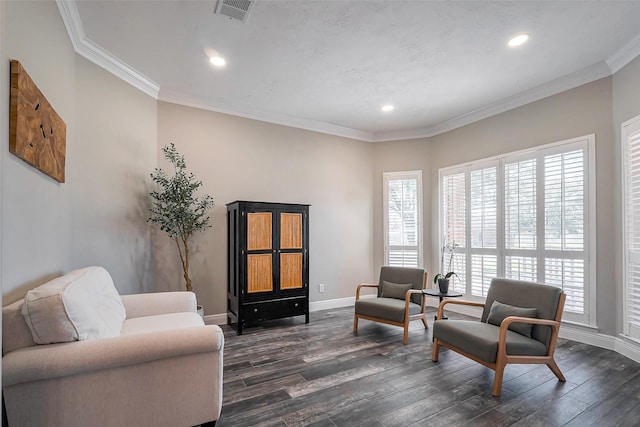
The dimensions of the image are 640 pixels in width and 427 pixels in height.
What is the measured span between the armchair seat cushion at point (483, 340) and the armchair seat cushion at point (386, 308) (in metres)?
0.71

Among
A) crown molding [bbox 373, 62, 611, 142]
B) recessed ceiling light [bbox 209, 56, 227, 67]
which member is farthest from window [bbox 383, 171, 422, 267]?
recessed ceiling light [bbox 209, 56, 227, 67]

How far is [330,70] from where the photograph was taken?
136 inches

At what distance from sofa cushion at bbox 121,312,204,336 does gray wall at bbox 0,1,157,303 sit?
692 mm

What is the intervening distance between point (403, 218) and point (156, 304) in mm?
4120

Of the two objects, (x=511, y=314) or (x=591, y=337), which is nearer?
(x=511, y=314)

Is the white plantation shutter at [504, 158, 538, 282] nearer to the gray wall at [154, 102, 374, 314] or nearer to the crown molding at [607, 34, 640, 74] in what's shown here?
the crown molding at [607, 34, 640, 74]

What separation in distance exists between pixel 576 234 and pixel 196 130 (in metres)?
4.97

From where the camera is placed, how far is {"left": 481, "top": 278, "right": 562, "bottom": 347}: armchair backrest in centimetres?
262

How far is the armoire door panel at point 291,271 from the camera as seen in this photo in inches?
166

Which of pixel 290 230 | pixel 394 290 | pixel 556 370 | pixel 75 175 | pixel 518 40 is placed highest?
pixel 518 40

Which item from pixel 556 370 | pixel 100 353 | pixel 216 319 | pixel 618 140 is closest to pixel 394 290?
pixel 556 370

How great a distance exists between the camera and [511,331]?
2771 millimetres

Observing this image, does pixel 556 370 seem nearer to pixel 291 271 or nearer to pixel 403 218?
pixel 291 271

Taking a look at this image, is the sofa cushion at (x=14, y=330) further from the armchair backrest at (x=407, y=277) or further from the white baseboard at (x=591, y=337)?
the armchair backrest at (x=407, y=277)
